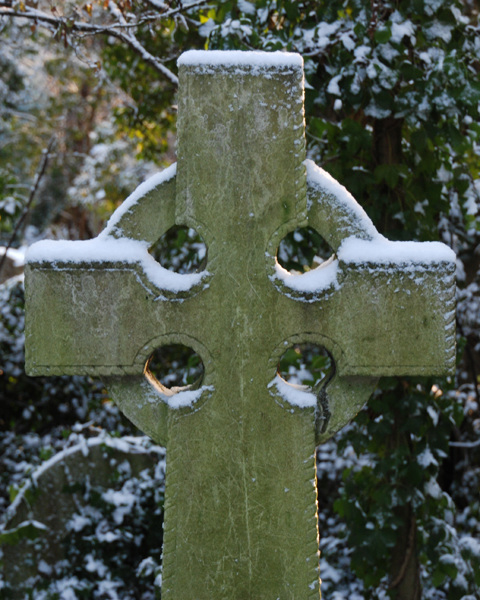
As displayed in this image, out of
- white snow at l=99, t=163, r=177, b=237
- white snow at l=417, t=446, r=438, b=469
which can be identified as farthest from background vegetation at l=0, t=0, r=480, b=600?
white snow at l=99, t=163, r=177, b=237

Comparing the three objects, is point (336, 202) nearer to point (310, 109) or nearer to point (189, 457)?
point (189, 457)

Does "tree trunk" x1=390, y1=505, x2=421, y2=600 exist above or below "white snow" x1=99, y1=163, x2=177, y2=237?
below

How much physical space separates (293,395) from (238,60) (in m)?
0.74

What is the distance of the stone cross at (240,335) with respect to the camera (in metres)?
1.55

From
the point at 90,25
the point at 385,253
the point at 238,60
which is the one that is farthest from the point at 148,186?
the point at 90,25

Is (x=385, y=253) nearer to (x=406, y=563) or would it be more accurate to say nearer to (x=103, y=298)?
A: (x=103, y=298)

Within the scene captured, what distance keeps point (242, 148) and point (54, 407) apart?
3356mm

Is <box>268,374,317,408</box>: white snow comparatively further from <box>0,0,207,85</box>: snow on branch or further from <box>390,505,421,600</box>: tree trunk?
<box>0,0,207,85</box>: snow on branch

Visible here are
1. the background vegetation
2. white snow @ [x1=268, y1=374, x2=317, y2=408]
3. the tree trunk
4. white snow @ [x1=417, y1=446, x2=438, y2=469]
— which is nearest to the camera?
white snow @ [x1=268, y1=374, x2=317, y2=408]

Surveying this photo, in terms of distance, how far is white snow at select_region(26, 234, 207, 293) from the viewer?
1.55m

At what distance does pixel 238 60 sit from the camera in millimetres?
1477

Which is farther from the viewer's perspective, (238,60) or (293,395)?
(293,395)

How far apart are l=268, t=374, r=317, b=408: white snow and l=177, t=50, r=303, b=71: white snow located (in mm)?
686

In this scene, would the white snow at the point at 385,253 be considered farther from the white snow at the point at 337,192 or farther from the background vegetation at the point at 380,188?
the background vegetation at the point at 380,188
